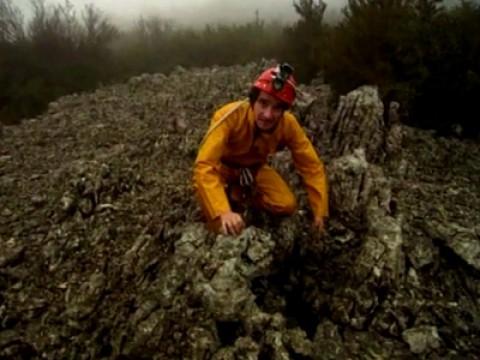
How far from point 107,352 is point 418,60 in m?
7.72

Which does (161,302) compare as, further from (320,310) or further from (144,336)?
(320,310)

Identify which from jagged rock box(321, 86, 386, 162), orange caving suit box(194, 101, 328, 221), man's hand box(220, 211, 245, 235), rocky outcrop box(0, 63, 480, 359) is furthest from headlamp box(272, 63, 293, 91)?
jagged rock box(321, 86, 386, 162)

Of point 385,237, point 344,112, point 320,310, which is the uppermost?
point 344,112

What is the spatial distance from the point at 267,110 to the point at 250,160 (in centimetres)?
98

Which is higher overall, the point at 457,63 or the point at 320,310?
the point at 457,63

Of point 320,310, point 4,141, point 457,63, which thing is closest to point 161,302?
point 320,310

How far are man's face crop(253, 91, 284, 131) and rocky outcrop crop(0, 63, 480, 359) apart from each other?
1.13 m

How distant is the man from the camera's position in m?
5.47

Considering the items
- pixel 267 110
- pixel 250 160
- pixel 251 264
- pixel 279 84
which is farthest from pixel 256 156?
pixel 251 264

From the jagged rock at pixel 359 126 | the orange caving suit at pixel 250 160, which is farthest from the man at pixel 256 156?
the jagged rock at pixel 359 126

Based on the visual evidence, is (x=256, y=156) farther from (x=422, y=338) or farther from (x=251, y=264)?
(x=422, y=338)

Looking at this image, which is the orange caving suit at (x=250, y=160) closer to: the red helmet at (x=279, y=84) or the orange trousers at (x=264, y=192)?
the orange trousers at (x=264, y=192)

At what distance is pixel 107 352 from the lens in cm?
539

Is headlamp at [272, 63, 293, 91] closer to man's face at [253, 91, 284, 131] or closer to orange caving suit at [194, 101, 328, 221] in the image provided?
man's face at [253, 91, 284, 131]
